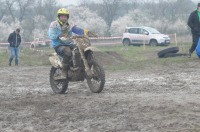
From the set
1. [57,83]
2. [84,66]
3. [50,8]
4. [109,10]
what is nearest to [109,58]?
[57,83]

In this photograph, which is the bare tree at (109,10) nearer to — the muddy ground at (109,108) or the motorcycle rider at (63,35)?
the muddy ground at (109,108)

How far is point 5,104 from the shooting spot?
8.71 m

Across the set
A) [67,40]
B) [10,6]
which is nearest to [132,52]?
[67,40]

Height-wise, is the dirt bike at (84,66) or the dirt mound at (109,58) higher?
the dirt bike at (84,66)

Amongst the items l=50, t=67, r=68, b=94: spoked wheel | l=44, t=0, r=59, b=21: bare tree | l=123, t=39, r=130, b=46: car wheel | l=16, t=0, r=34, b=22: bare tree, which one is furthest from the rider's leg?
l=16, t=0, r=34, b=22: bare tree

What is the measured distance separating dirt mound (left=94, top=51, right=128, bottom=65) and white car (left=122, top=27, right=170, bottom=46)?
953 cm

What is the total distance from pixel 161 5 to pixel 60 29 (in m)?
61.9

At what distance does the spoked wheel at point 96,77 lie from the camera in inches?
383

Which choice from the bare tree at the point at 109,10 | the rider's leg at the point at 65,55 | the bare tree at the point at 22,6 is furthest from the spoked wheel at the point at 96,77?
the bare tree at the point at 109,10

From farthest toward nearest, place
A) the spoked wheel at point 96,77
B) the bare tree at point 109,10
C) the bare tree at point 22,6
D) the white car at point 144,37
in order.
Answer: the bare tree at point 109,10, the bare tree at point 22,6, the white car at point 144,37, the spoked wheel at point 96,77

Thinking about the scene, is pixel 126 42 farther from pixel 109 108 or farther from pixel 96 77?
pixel 109 108

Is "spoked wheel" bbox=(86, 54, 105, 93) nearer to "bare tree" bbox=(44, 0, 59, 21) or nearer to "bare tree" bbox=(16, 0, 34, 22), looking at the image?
"bare tree" bbox=(44, 0, 59, 21)

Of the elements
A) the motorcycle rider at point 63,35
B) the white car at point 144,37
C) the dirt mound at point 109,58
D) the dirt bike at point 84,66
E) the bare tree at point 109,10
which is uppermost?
the bare tree at point 109,10

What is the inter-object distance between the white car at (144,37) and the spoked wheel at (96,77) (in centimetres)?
2436
